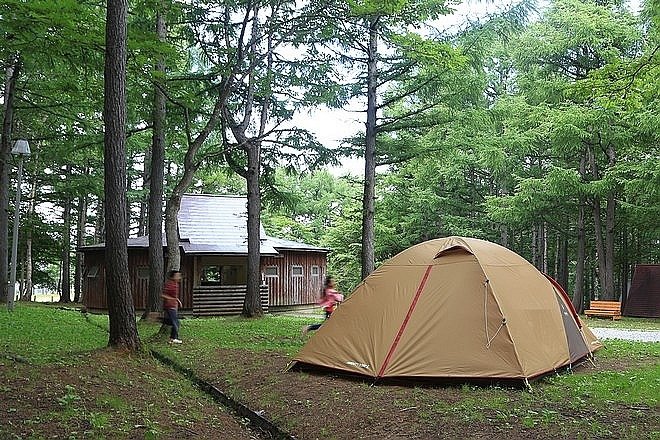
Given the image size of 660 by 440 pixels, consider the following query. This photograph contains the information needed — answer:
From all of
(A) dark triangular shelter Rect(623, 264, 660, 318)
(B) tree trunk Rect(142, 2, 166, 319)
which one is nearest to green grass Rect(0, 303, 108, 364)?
(B) tree trunk Rect(142, 2, 166, 319)

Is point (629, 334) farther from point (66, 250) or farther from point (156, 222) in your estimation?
point (66, 250)

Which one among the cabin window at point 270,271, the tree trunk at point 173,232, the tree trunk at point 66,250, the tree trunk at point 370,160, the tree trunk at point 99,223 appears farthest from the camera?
the tree trunk at point 99,223

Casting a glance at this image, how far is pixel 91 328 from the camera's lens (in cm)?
1319

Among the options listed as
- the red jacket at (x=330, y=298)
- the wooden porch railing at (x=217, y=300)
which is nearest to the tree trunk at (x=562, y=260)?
the wooden porch railing at (x=217, y=300)

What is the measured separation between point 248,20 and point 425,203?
13.2 meters

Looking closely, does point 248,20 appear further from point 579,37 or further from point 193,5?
point 579,37

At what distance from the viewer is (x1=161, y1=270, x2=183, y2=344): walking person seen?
11.1m

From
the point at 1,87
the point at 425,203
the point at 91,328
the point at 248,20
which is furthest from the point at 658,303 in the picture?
the point at 1,87

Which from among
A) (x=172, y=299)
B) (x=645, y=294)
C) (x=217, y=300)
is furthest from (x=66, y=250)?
(x=645, y=294)

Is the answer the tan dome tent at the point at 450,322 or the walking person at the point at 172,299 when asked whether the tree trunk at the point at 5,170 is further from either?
the tan dome tent at the point at 450,322

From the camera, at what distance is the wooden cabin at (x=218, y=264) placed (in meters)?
20.8

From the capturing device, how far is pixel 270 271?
22.4 metres

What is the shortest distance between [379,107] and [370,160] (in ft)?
4.53

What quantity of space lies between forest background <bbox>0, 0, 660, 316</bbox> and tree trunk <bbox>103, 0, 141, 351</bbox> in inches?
26.0
